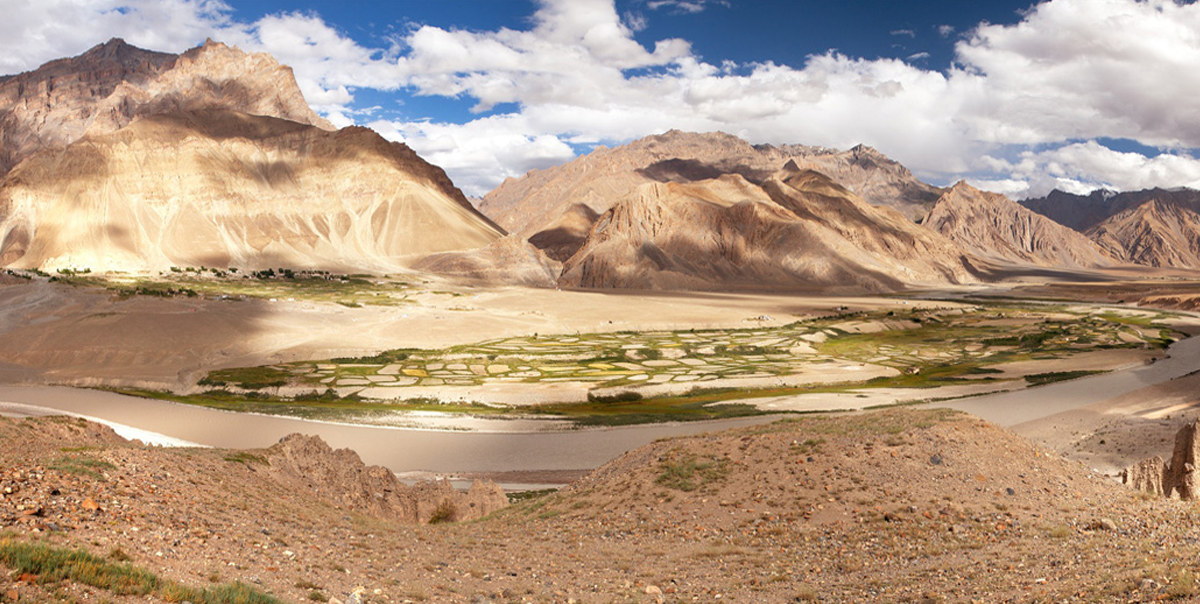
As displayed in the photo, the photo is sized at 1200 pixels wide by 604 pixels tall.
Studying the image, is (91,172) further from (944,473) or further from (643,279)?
(944,473)

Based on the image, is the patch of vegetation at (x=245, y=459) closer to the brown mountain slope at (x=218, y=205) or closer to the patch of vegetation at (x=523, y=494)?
the patch of vegetation at (x=523, y=494)

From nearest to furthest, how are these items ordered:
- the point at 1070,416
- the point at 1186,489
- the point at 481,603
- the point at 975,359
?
the point at 481,603, the point at 1186,489, the point at 1070,416, the point at 975,359

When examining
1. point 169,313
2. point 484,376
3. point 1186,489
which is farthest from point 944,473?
point 169,313

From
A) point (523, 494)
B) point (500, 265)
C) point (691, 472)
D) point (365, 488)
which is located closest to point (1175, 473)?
point (691, 472)

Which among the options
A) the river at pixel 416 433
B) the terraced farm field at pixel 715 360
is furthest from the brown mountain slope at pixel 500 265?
the river at pixel 416 433

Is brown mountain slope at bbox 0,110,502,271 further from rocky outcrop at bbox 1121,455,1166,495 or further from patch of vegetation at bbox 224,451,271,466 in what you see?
rocky outcrop at bbox 1121,455,1166,495

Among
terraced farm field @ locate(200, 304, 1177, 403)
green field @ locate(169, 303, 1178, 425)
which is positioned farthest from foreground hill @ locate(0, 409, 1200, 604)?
terraced farm field @ locate(200, 304, 1177, 403)
